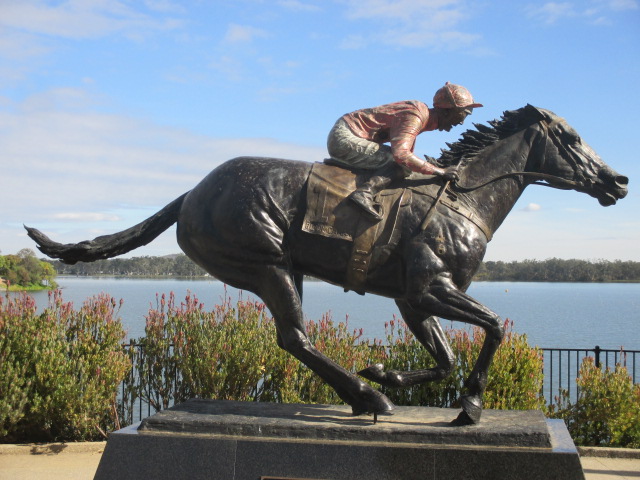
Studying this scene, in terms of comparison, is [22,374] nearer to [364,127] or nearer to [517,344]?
[364,127]

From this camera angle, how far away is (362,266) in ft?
16.4

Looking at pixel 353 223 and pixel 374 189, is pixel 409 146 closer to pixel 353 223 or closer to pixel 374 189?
pixel 374 189

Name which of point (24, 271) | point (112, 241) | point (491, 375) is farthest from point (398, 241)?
point (24, 271)

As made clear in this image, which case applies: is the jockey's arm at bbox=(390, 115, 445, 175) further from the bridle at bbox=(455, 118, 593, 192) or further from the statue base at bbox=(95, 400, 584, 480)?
the statue base at bbox=(95, 400, 584, 480)

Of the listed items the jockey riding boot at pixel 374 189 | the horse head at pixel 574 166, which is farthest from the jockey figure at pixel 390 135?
the horse head at pixel 574 166

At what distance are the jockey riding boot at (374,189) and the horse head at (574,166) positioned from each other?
116 cm

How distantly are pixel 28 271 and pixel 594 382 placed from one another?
3549 cm

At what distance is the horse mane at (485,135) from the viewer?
5469 mm

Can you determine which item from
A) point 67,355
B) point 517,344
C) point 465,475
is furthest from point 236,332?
point 465,475

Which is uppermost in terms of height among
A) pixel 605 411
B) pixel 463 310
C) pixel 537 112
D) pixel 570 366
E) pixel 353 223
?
pixel 537 112

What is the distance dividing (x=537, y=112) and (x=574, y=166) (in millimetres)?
484

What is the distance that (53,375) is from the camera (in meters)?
7.95

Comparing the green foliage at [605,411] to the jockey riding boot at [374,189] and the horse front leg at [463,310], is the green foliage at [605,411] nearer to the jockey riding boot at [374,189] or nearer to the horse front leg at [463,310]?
the horse front leg at [463,310]

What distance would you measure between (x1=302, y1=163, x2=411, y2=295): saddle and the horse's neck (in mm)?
577
